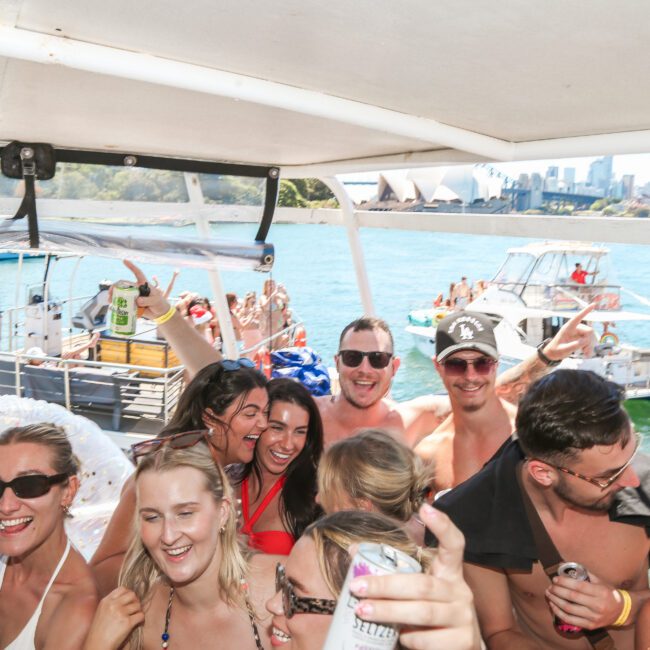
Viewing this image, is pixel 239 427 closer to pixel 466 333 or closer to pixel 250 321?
pixel 466 333

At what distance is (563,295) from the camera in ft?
54.5

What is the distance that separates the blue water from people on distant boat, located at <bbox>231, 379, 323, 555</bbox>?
13548 mm

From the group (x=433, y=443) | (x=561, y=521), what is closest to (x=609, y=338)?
(x=433, y=443)

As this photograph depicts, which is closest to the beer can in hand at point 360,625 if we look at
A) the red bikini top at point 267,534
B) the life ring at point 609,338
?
the red bikini top at point 267,534

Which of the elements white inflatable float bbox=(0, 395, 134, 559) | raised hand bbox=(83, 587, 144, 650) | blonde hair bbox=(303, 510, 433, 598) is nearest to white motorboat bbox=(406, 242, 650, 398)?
white inflatable float bbox=(0, 395, 134, 559)

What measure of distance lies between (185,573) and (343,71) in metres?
1.27

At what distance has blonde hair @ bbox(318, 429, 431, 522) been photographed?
190 centimetres

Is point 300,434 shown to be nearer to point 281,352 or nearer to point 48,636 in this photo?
point 48,636

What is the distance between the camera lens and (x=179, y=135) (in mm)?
2717

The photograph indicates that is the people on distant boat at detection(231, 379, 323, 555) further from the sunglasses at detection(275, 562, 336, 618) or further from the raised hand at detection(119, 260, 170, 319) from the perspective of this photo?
the sunglasses at detection(275, 562, 336, 618)

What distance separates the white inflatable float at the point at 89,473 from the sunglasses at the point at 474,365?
163 centimetres

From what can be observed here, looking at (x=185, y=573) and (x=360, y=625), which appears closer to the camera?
(x=360, y=625)

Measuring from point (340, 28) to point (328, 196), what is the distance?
3235 millimetres

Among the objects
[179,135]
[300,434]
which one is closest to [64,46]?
[179,135]
